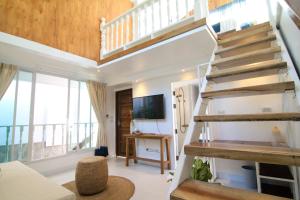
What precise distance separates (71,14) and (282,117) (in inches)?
156

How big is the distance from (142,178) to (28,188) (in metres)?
2.35

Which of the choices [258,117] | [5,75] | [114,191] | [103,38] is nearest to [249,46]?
[258,117]

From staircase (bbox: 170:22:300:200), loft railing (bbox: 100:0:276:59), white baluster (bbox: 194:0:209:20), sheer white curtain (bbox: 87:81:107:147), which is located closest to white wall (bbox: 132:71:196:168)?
sheer white curtain (bbox: 87:81:107:147)

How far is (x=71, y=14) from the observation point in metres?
3.45

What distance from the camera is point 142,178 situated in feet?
10.9

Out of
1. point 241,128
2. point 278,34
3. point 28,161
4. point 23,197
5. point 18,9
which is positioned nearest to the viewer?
point 23,197

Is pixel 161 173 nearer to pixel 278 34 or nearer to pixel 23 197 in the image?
pixel 23 197

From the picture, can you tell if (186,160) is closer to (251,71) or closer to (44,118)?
(251,71)

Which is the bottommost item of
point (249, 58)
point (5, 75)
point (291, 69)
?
point (291, 69)

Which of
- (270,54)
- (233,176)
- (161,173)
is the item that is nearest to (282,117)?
(270,54)

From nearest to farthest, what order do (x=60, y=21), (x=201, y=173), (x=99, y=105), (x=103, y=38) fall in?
(x=201, y=173)
(x=60, y=21)
(x=103, y=38)
(x=99, y=105)

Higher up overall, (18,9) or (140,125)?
(18,9)

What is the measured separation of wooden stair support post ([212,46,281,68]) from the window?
3.72 m

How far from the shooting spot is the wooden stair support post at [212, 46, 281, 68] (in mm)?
1793
